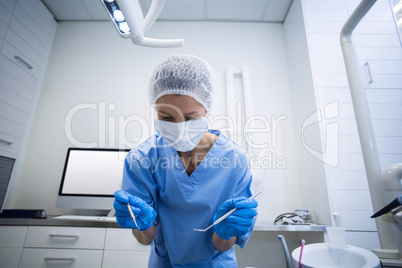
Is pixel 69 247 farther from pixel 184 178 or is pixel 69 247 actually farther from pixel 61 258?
pixel 184 178

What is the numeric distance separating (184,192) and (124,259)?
88cm

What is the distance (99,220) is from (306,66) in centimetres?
192

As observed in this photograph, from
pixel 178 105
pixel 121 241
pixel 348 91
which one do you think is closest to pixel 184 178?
pixel 178 105

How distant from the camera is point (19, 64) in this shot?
1877 mm

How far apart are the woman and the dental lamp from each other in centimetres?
28

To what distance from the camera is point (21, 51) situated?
189cm

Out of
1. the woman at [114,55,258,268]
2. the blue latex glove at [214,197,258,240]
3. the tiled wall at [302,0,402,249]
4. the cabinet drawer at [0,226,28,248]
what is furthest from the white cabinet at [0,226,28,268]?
the tiled wall at [302,0,402,249]

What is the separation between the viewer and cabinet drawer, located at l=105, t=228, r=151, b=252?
4.29 ft

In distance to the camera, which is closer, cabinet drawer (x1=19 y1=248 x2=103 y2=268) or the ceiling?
cabinet drawer (x1=19 y1=248 x2=103 y2=268)

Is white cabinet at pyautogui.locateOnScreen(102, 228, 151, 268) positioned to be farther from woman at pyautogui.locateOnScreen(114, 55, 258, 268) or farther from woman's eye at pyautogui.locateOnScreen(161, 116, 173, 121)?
woman's eye at pyautogui.locateOnScreen(161, 116, 173, 121)

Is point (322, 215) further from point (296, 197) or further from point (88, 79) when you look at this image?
point (88, 79)

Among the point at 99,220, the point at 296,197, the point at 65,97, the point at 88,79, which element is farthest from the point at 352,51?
the point at 65,97

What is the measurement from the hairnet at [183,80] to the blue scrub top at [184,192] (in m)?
0.20

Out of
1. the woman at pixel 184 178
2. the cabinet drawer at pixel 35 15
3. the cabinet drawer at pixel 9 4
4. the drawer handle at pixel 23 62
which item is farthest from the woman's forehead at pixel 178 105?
the cabinet drawer at pixel 35 15
